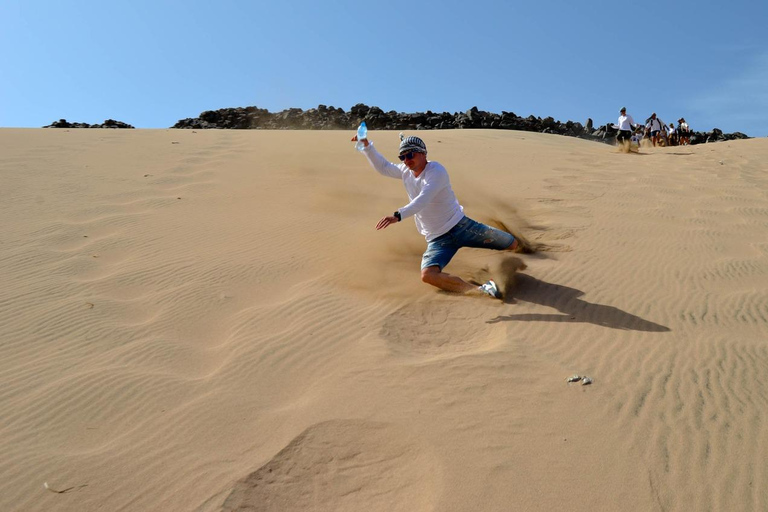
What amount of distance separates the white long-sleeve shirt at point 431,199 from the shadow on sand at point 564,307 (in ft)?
2.78

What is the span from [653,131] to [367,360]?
21.2 metres

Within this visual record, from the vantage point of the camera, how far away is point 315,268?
615 centimetres

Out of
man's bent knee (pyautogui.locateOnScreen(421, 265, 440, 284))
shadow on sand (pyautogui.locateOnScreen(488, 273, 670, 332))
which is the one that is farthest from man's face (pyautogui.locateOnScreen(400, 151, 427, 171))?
shadow on sand (pyautogui.locateOnScreen(488, 273, 670, 332))

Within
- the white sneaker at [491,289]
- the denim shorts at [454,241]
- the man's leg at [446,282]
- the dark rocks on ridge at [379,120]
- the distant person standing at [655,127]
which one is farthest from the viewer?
the dark rocks on ridge at [379,120]

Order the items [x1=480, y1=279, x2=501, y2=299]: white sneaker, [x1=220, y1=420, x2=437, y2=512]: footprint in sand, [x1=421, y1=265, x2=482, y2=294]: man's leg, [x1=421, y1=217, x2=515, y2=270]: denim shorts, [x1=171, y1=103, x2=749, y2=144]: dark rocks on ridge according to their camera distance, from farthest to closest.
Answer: [x1=171, y1=103, x2=749, y2=144]: dark rocks on ridge < [x1=421, y1=217, x2=515, y2=270]: denim shorts < [x1=421, y1=265, x2=482, y2=294]: man's leg < [x1=480, y1=279, x2=501, y2=299]: white sneaker < [x1=220, y1=420, x2=437, y2=512]: footprint in sand

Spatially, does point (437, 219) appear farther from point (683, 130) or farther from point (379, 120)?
point (379, 120)

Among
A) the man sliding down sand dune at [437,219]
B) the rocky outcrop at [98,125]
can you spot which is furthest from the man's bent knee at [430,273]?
the rocky outcrop at [98,125]

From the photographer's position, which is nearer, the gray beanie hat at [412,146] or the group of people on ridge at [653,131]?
the gray beanie hat at [412,146]

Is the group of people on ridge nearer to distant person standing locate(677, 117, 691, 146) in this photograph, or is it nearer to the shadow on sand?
distant person standing locate(677, 117, 691, 146)

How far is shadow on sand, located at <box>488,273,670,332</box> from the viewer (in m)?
4.76

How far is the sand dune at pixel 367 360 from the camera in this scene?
2.99 m

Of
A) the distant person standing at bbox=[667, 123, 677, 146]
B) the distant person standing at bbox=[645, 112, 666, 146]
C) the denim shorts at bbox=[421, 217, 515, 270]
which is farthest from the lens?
the distant person standing at bbox=[667, 123, 677, 146]

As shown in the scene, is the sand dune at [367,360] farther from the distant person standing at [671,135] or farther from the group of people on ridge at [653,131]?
the distant person standing at [671,135]

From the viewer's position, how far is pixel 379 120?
33.5 meters
